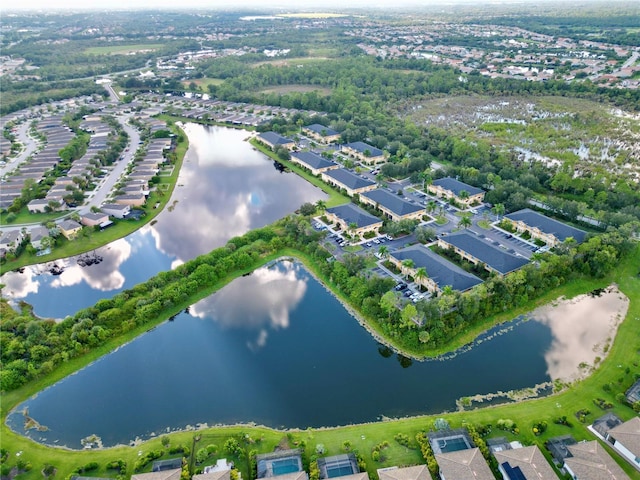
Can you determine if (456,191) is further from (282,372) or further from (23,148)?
(23,148)

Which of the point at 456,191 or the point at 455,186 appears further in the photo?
the point at 455,186

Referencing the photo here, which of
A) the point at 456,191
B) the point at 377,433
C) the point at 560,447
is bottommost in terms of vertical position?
the point at 456,191

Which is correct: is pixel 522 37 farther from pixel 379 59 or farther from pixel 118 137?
pixel 118 137

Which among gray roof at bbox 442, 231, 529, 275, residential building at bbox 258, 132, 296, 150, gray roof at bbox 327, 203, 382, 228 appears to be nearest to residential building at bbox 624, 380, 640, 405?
gray roof at bbox 442, 231, 529, 275

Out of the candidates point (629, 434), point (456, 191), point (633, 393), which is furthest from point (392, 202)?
point (629, 434)

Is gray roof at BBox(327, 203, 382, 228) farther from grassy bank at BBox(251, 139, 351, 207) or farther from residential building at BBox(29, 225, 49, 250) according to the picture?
residential building at BBox(29, 225, 49, 250)

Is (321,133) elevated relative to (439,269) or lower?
lower

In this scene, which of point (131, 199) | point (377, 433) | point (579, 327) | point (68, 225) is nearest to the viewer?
point (377, 433)
